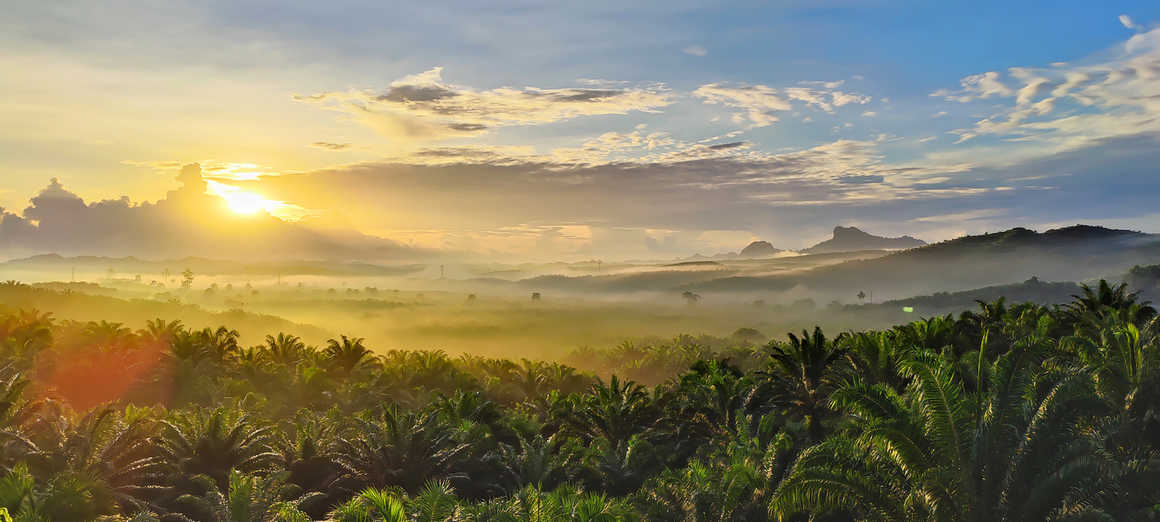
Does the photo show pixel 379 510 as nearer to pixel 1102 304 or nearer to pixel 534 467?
pixel 534 467

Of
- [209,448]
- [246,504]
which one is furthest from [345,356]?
[246,504]

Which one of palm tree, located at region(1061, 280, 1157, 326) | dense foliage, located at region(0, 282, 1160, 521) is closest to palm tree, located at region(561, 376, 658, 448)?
dense foliage, located at region(0, 282, 1160, 521)

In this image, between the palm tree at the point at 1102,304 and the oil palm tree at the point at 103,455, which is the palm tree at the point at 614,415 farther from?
the palm tree at the point at 1102,304

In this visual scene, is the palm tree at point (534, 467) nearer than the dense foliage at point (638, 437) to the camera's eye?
No

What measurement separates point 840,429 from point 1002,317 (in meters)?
20.5

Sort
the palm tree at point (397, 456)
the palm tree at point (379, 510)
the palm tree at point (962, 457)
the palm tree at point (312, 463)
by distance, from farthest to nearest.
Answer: the palm tree at point (312, 463) < the palm tree at point (397, 456) < the palm tree at point (962, 457) < the palm tree at point (379, 510)

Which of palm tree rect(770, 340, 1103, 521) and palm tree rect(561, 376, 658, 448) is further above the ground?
palm tree rect(770, 340, 1103, 521)

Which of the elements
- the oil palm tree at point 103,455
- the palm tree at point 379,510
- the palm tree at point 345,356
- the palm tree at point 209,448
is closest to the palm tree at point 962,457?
the palm tree at point 379,510

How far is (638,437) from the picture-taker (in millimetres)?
25016

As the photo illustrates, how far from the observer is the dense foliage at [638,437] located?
14867mm

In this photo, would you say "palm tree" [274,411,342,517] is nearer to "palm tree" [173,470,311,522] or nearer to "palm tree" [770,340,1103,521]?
"palm tree" [173,470,311,522]

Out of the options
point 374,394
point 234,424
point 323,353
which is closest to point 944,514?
point 234,424

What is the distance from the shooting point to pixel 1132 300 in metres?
35.1

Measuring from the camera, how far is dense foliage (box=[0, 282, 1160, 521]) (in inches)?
585
